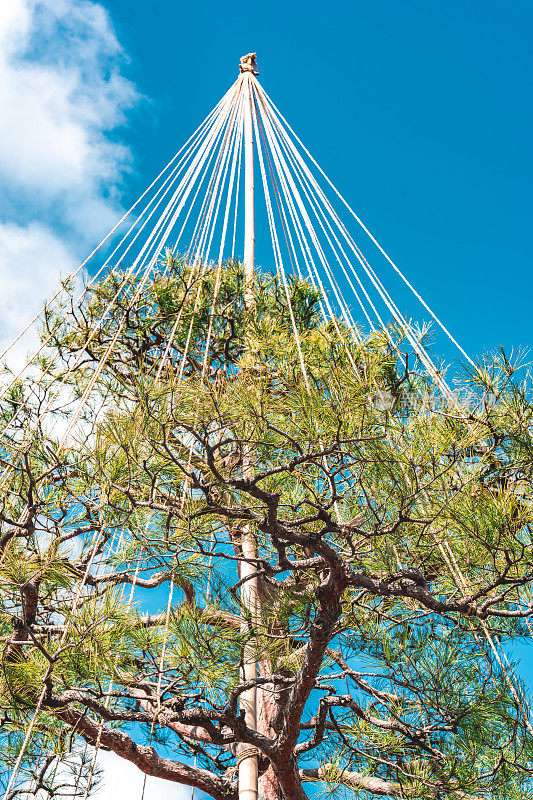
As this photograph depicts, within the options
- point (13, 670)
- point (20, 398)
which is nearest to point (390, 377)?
point (13, 670)

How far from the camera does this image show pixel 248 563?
1.77 meters

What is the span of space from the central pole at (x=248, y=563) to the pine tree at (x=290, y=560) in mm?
29

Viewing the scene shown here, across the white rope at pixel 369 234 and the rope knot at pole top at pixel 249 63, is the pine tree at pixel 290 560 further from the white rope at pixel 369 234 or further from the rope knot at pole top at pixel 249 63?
the rope knot at pole top at pixel 249 63

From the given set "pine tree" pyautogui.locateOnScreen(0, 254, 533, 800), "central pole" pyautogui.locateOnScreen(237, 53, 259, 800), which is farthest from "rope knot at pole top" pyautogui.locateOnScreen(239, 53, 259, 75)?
"pine tree" pyautogui.locateOnScreen(0, 254, 533, 800)

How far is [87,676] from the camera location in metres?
1.30

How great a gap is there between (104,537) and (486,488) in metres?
0.86

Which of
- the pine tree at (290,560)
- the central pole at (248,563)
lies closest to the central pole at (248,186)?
the central pole at (248,563)

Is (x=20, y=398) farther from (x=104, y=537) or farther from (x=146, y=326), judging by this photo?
(x=104, y=537)

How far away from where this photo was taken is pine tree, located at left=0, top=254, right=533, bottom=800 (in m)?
1.20

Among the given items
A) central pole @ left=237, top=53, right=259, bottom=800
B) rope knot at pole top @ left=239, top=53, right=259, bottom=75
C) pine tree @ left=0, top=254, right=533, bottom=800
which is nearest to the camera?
pine tree @ left=0, top=254, right=533, bottom=800

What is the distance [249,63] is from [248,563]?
2324 mm

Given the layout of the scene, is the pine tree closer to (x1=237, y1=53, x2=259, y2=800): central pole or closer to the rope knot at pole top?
(x1=237, y1=53, x2=259, y2=800): central pole

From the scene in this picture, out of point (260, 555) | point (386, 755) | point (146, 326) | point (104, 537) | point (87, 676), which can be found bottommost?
point (87, 676)

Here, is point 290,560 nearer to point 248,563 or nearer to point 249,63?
point 248,563
